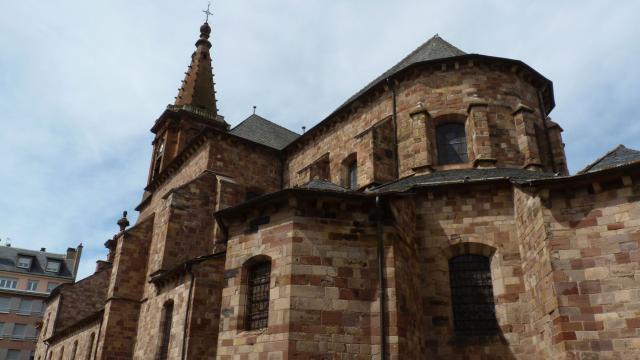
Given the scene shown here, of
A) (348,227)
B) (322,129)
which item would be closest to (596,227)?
(348,227)

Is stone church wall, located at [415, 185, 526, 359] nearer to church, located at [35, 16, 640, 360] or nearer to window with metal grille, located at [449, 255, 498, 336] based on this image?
church, located at [35, 16, 640, 360]

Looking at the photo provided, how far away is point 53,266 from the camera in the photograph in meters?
51.2

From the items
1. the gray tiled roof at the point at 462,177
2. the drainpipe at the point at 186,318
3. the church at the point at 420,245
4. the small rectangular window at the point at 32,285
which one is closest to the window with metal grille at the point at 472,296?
the church at the point at 420,245

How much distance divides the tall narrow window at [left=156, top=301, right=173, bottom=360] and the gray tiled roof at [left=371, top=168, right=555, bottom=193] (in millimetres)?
8180

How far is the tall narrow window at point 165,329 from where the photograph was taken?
16.8 meters

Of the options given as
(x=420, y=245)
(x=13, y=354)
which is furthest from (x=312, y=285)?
(x=13, y=354)

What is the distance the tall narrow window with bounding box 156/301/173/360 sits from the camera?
16.8 metres

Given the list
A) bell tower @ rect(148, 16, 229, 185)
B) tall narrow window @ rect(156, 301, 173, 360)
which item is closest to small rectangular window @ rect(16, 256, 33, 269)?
bell tower @ rect(148, 16, 229, 185)

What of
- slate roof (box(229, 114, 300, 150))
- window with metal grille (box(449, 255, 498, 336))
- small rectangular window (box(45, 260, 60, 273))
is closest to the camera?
window with metal grille (box(449, 255, 498, 336))

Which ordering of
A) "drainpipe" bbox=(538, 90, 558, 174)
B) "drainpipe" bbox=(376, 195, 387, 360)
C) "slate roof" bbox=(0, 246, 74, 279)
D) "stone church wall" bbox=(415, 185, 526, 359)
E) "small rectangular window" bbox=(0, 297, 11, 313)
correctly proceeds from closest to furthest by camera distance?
"drainpipe" bbox=(376, 195, 387, 360)
"stone church wall" bbox=(415, 185, 526, 359)
"drainpipe" bbox=(538, 90, 558, 174)
"small rectangular window" bbox=(0, 297, 11, 313)
"slate roof" bbox=(0, 246, 74, 279)

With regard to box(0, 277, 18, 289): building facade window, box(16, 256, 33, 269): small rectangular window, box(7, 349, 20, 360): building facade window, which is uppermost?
box(16, 256, 33, 269): small rectangular window

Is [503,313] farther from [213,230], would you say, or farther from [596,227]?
[213,230]

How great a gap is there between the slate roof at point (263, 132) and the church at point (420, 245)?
3.67 metres

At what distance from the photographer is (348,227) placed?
11328mm
